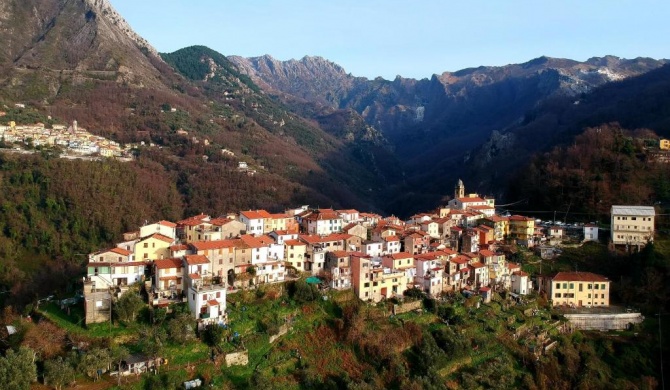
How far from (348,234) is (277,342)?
1274cm

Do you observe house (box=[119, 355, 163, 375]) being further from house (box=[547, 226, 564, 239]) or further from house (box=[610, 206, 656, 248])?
house (box=[610, 206, 656, 248])

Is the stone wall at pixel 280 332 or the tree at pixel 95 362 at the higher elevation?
the tree at pixel 95 362

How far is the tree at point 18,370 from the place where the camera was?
70.3ft

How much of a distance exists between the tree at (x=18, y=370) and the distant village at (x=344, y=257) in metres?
4.11

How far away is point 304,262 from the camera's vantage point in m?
35.6

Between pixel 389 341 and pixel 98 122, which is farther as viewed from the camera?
pixel 98 122

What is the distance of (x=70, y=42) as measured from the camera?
387 feet

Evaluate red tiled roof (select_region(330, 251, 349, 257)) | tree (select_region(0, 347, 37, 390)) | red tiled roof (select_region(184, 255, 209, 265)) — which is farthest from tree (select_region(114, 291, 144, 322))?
red tiled roof (select_region(330, 251, 349, 257))

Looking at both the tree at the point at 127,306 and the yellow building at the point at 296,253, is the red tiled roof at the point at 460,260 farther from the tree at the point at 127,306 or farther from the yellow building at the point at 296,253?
the tree at the point at 127,306

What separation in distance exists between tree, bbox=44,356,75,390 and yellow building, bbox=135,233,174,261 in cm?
953

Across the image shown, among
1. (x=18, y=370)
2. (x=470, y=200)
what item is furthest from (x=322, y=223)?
(x=18, y=370)

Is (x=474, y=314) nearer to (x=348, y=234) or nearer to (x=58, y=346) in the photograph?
(x=348, y=234)

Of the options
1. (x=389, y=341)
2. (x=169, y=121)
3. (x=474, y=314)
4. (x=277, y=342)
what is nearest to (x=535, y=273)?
(x=474, y=314)

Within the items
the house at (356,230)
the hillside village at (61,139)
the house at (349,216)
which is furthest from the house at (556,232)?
the hillside village at (61,139)
